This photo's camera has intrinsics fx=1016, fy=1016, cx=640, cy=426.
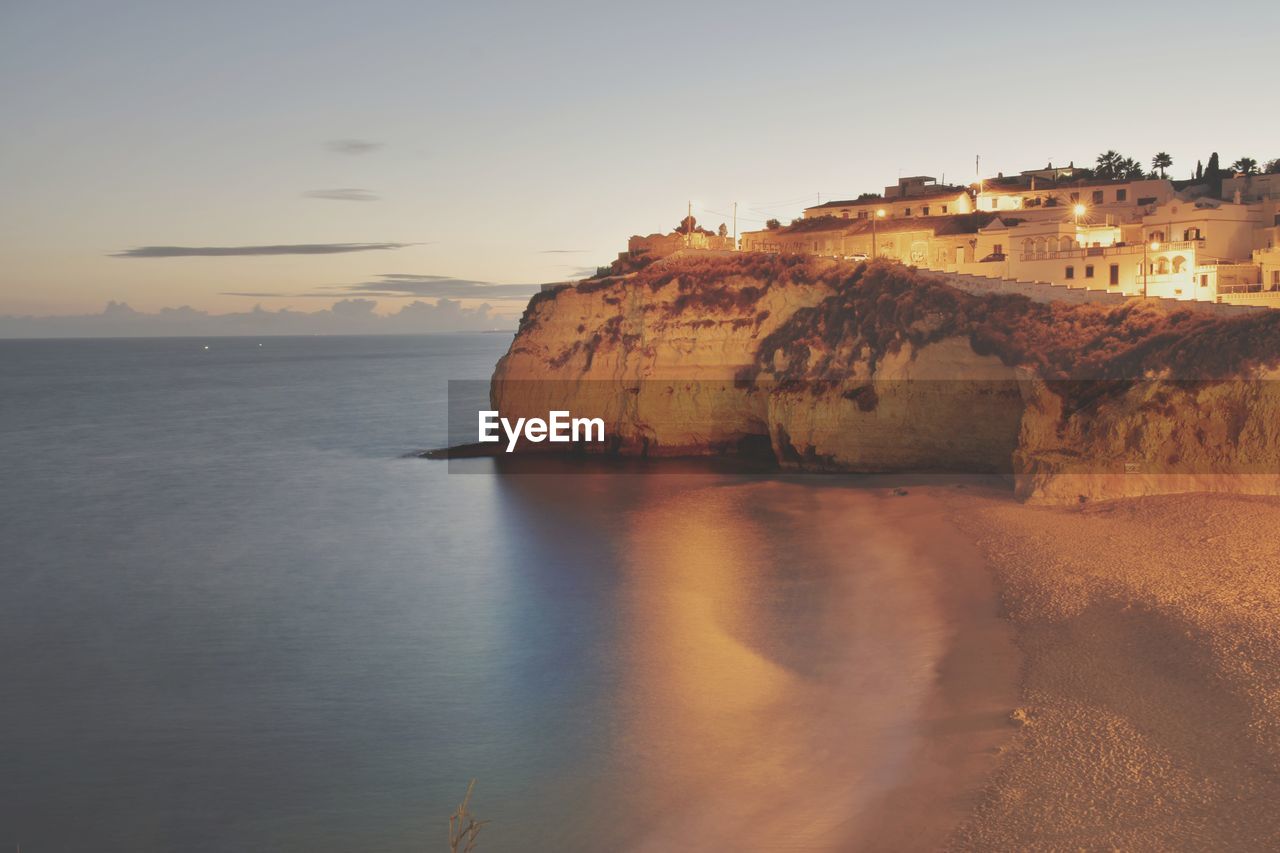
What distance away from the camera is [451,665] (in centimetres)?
2280

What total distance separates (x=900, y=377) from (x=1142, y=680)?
2312 cm

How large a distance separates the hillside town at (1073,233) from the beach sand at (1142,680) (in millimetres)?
17269

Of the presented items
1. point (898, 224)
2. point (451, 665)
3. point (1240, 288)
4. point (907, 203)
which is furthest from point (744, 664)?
point (907, 203)

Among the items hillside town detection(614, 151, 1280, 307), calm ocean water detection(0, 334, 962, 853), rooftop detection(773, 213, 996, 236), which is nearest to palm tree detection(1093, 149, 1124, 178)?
hillside town detection(614, 151, 1280, 307)

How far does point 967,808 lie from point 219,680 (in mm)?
15680

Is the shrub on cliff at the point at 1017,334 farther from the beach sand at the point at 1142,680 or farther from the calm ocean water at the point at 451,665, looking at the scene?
the calm ocean water at the point at 451,665

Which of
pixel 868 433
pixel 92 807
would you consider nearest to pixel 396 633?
pixel 92 807

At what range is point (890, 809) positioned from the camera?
14.5 m

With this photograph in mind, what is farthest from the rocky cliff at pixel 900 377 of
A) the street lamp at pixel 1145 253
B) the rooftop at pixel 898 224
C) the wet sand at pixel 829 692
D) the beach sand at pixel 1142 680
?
the rooftop at pixel 898 224

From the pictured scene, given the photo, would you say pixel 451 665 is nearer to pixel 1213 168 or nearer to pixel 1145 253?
pixel 1145 253

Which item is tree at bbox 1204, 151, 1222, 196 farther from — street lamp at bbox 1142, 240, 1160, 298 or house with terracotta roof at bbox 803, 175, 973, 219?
street lamp at bbox 1142, 240, 1160, 298

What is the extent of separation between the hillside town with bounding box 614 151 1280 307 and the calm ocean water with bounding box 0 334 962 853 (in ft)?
60.3

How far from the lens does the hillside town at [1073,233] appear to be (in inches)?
1758

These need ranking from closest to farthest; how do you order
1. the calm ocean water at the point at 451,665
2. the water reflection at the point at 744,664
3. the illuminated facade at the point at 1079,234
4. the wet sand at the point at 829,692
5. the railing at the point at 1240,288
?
the wet sand at the point at 829,692
the water reflection at the point at 744,664
the calm ocean water at the point at 451,665
the railing at the point at 1240,288
the illuminated facade at the point at 1079,234
